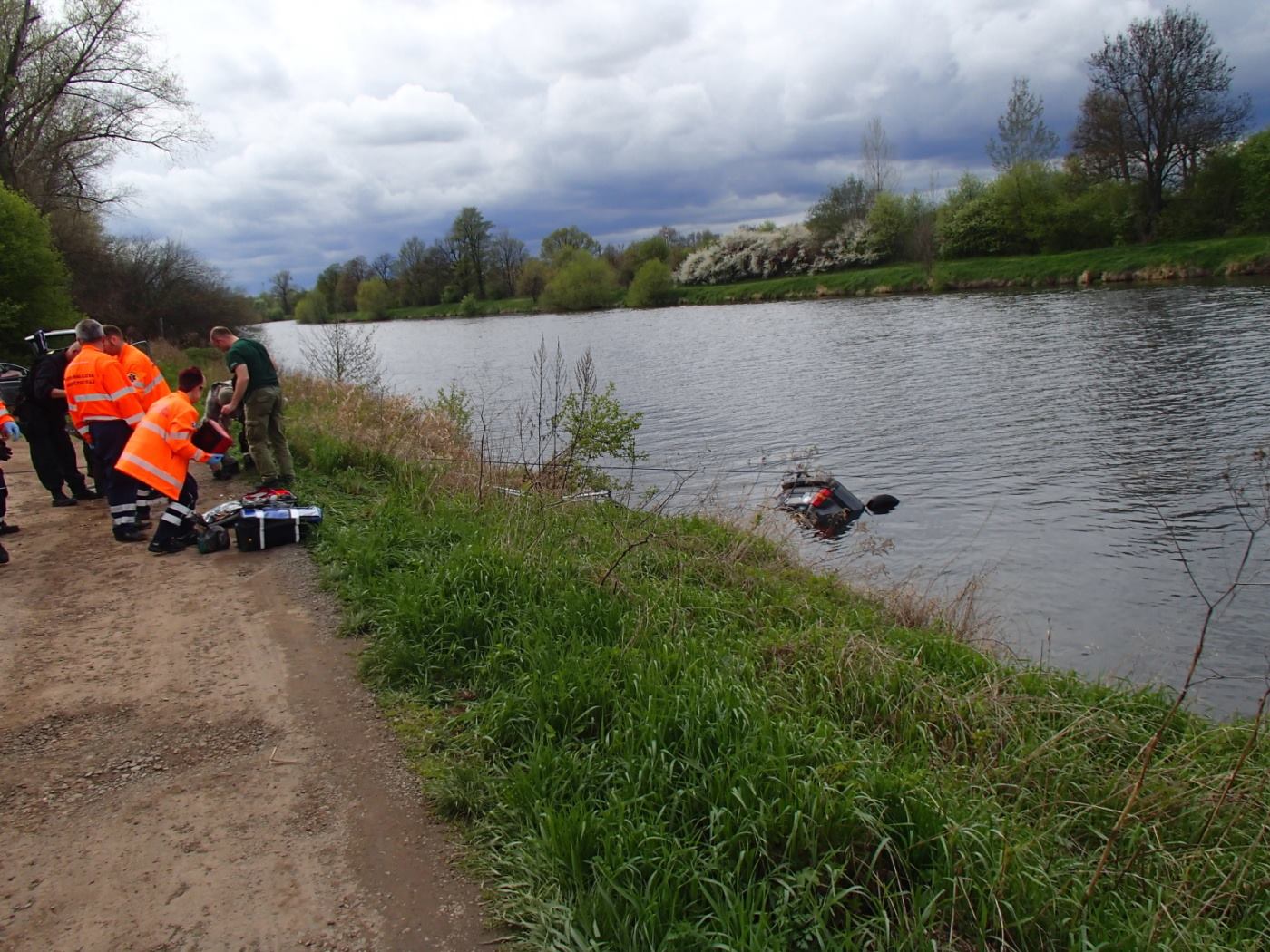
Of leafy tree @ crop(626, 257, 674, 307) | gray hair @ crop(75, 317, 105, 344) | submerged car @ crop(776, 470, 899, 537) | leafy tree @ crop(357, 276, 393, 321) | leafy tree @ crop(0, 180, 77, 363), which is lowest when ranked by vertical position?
submerged car @ crop(776, 470, 899, 537)

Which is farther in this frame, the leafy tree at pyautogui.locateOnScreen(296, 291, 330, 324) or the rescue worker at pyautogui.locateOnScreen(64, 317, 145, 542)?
the leafy tree at pyautogui.locateOnScreen(296, 291, 330, 324)

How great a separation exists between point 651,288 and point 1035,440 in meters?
63.1

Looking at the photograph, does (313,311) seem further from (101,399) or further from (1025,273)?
(101,399)

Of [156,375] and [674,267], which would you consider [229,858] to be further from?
[674,267]

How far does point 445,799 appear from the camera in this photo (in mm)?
3699

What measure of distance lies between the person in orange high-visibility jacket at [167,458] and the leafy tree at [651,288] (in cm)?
7000

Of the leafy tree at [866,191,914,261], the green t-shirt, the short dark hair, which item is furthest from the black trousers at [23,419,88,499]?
the leafy tree at [866,191,914,261]

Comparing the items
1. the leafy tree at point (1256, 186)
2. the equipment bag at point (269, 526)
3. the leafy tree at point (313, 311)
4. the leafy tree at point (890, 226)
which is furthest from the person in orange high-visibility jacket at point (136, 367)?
the leafy tree at point (313, 311)

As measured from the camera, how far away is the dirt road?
3070mm

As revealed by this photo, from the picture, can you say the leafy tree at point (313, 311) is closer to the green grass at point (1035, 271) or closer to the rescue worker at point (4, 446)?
the green grass at point (1035, 271)

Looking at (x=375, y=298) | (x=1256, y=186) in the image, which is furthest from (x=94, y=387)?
(x=375, y=298)

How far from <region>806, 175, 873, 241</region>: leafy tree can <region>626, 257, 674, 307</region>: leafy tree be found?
46.2 ft

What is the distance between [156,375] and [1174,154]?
196 feet

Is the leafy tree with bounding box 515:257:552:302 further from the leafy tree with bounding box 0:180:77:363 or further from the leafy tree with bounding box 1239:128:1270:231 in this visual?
the leafy tree with bounding box 0:180:77:363
